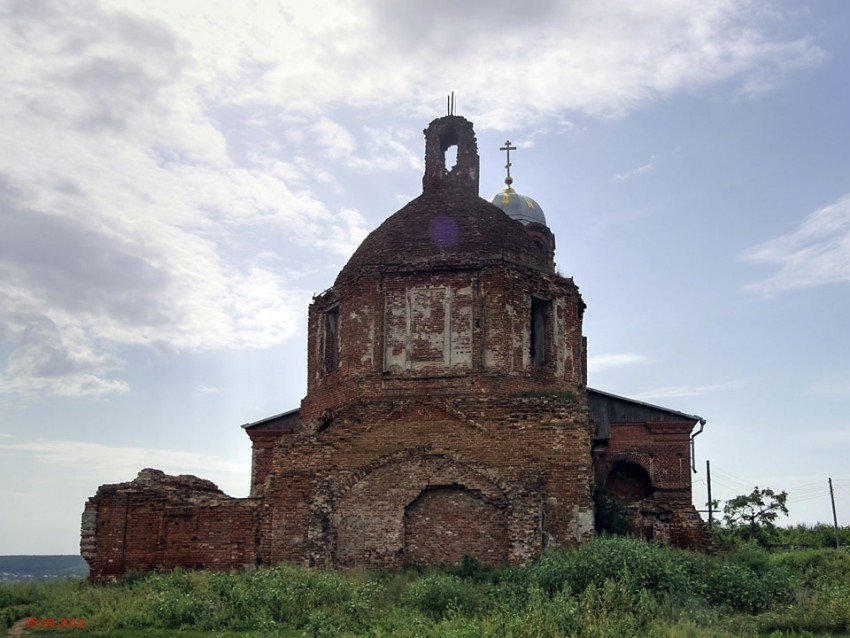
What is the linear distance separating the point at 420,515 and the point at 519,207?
2107 centimetres

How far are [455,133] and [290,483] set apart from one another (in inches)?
361

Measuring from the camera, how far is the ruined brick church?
16047 mm

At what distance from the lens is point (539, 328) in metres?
18.4

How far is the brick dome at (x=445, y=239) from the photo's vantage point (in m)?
18.3

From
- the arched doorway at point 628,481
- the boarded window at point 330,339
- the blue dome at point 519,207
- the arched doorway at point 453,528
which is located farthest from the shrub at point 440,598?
the blue dome at point 519,207

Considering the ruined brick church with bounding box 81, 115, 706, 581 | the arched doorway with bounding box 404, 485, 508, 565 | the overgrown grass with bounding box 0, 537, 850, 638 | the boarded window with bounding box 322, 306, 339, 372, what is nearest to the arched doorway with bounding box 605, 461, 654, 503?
the ruined brick church with bounding box 81, 115, 706, 581

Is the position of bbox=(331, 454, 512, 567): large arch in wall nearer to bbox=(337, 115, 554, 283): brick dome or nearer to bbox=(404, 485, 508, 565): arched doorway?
bbox=(404, 485, 508, 565): arched doorway

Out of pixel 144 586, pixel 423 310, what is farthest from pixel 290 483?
pixel 423 310

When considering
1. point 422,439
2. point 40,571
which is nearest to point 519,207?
point 422,439

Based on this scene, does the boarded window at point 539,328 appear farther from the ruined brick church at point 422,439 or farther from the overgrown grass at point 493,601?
the overgrown grass at point 493,601

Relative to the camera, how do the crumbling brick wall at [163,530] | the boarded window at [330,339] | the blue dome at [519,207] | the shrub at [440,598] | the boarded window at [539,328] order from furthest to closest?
1. the blue dome at [519,207]
2. the boarded window at [330,339]
3. the boarded window at [539,328]
4. the crumbling brick wall at [163,530]
5. the shrub at [440,598]

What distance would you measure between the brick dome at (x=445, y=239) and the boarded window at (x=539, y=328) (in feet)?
2.67

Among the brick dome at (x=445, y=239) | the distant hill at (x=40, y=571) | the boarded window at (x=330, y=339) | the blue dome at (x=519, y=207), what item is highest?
the blue dome at (x=519, y=207)

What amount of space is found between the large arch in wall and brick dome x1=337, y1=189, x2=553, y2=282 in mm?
4321
